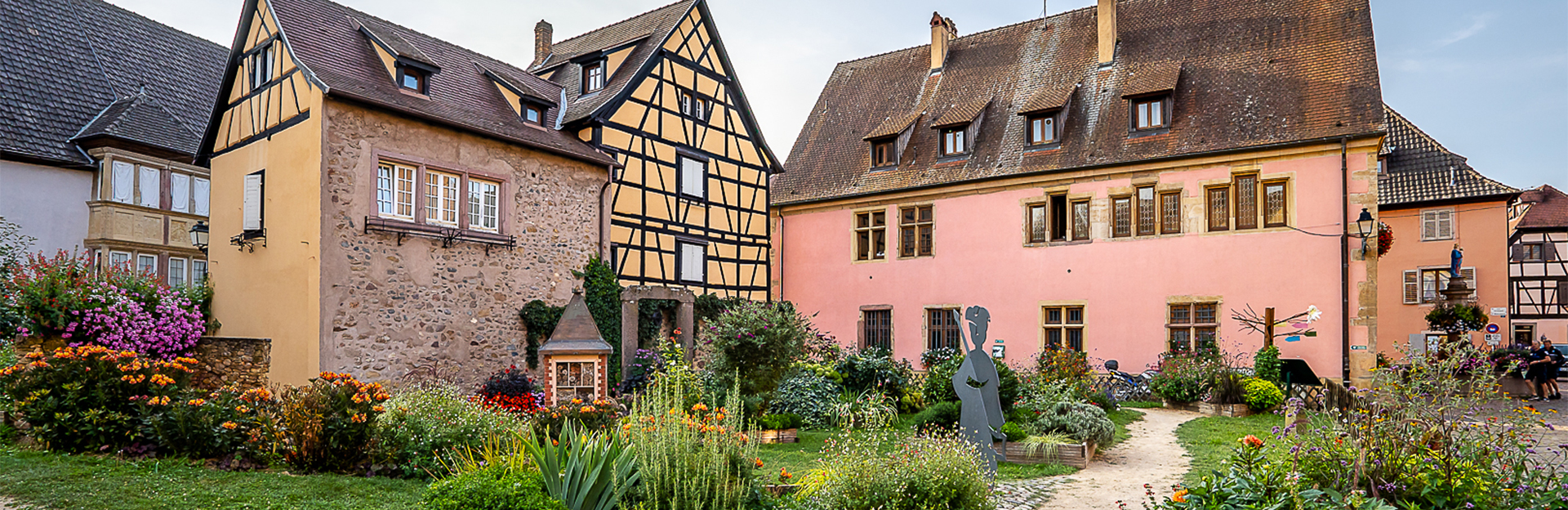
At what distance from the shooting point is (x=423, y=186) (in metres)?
13.4

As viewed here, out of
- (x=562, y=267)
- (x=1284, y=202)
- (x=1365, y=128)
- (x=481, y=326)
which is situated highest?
(x=1365, y=128)

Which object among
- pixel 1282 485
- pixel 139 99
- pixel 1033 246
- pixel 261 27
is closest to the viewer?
pixel 1282 485

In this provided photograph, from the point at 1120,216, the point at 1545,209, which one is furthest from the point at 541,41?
the point at 1545,209

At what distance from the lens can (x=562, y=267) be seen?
15773 mm

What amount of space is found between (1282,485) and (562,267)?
12.7m

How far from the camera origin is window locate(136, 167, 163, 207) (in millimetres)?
16141

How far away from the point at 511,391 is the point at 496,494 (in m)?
9.24

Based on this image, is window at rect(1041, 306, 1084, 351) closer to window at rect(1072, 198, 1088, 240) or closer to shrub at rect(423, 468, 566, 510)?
window at rect(1072, 198, 1088, 240)

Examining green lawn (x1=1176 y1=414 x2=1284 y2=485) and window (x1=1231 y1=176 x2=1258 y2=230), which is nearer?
green lawn (x1=1176 y1=414 x2=1284 y2=485)

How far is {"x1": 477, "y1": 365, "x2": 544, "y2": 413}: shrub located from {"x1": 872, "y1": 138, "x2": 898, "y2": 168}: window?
10.7 metres

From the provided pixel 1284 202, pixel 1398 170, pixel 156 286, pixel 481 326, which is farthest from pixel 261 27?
pixel 1398 170

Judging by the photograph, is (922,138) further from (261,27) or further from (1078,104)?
(261,27)

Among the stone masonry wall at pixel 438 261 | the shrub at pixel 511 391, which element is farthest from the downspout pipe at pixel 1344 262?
the shrub at pixel 511 391

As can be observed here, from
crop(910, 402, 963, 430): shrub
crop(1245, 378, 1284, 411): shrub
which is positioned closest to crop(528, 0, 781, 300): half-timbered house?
crop(910, 402, 963, 430): shrub
